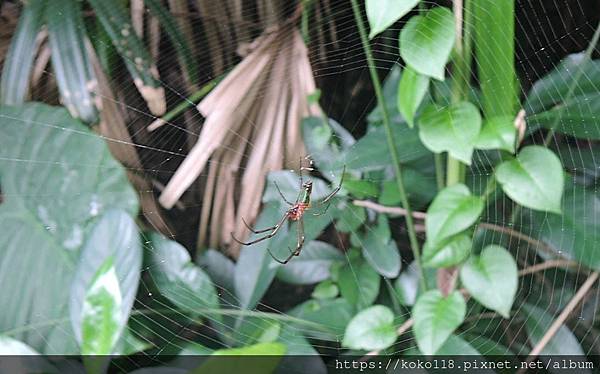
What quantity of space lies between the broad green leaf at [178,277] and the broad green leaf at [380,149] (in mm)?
365

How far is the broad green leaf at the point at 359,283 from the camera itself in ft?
4.08

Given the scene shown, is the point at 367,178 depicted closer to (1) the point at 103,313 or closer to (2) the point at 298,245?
(2) the point at 298,245

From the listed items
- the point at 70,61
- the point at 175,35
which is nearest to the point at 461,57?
the point at 175,35

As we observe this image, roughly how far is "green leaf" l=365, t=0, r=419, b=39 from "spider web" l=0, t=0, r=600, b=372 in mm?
330

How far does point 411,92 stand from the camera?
3.20ft

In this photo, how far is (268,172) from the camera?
1.35m

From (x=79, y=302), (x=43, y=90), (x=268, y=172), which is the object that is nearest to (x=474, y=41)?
(x=268, y=172)

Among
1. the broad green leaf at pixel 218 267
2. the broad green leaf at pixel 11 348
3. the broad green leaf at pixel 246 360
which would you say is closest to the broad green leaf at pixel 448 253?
the broad green leaf at pixel 246 360

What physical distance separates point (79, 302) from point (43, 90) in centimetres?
55

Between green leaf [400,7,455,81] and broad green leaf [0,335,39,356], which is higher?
green leaf [400,7,455,81]

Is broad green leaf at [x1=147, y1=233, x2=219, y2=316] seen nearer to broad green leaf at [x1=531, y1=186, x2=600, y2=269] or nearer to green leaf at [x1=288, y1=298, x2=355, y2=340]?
green leaf at [x1=288, y1=298, x2=355, y2=340]

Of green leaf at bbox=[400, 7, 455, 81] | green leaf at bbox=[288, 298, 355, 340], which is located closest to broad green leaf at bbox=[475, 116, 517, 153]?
green leaf at bbox=[400, 7, 455, 81]

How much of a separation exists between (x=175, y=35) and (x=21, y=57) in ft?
1.06

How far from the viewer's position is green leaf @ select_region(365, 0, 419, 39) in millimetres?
766
